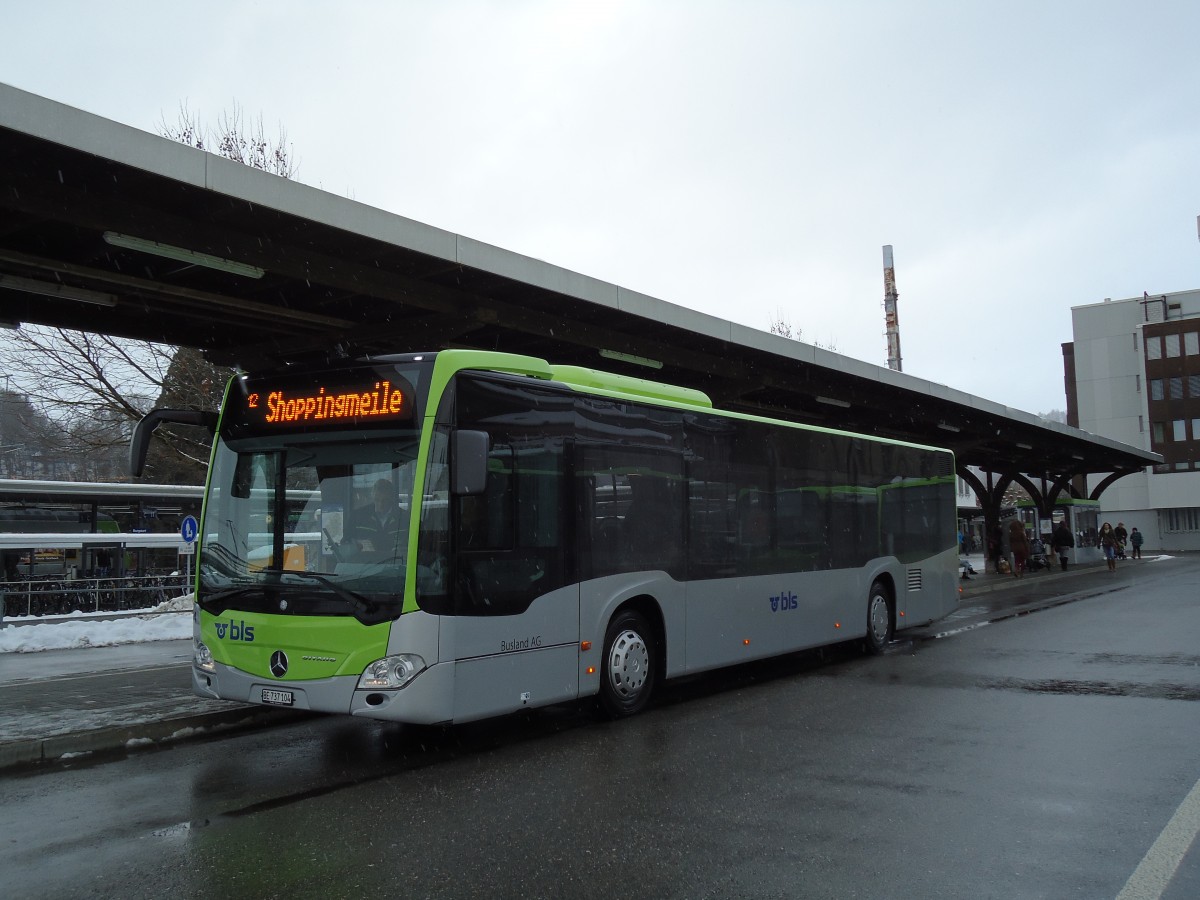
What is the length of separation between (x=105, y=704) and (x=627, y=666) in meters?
5.00

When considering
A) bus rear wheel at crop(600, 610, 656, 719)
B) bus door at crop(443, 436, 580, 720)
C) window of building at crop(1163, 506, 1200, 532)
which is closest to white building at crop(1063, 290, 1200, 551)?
window of building at crop(1163, 506, 1200, 532)

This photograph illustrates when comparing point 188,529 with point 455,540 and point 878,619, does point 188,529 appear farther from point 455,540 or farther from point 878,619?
point 455,540

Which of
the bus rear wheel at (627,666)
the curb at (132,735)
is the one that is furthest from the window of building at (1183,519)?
the curb at (132,735)

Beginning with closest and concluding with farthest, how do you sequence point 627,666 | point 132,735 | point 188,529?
point 132,735
point 627,666
point 188,529

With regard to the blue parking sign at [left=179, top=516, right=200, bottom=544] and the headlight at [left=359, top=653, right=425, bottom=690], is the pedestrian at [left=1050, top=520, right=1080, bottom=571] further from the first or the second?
the headlight at [left=359, top=653, right=425, bottom=690]

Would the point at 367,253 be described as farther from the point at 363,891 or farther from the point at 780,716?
the point at 363,891

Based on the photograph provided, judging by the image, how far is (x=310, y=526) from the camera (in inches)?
287

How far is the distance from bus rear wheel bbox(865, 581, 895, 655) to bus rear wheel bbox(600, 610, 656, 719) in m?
5.17

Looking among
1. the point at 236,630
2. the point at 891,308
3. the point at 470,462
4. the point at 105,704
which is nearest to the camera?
the point at 470,462

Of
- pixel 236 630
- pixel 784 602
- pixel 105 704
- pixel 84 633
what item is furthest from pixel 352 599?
pixel 84 633

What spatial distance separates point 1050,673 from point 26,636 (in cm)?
1496

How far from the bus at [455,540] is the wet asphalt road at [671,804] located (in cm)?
62

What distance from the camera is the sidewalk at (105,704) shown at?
7.89 m

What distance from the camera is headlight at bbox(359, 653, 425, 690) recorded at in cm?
682
